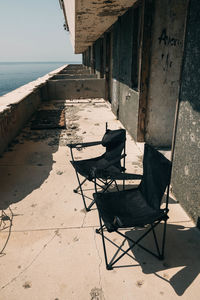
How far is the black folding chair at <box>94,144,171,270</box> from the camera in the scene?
7.54ft

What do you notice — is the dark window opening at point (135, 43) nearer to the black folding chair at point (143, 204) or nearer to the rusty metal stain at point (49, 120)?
the rusty metal stain at point (49, 120)

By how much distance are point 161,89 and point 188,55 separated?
7.52 feet

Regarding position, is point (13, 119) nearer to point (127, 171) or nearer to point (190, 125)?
point (127, 171)

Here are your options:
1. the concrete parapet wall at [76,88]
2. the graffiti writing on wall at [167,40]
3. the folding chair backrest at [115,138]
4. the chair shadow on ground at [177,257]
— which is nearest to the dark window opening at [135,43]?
the graffiti writing on wall at [167,40]

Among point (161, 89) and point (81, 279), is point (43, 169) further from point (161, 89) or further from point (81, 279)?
point (161, 89)

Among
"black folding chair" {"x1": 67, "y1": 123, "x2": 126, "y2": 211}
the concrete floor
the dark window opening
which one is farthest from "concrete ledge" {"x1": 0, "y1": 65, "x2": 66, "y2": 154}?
the dark window opening

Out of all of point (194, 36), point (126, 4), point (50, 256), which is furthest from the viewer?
point (126, 4)

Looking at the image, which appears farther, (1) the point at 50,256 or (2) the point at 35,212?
(2) the point at 35,212

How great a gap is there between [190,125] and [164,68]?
2.57m

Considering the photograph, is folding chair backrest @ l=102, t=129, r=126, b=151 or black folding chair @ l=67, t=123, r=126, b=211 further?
folding chair backrest @ l=102, t=129, r=126, b=151

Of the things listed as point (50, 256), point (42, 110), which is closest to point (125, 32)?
point (42, 110)

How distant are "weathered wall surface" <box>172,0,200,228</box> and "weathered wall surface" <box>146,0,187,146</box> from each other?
2.08 meters

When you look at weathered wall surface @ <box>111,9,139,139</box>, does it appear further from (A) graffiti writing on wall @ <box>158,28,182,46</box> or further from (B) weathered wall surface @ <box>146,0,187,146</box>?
(A) graffiti writing on wall @ <box>158,28,182,46</box>

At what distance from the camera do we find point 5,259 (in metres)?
2.48
